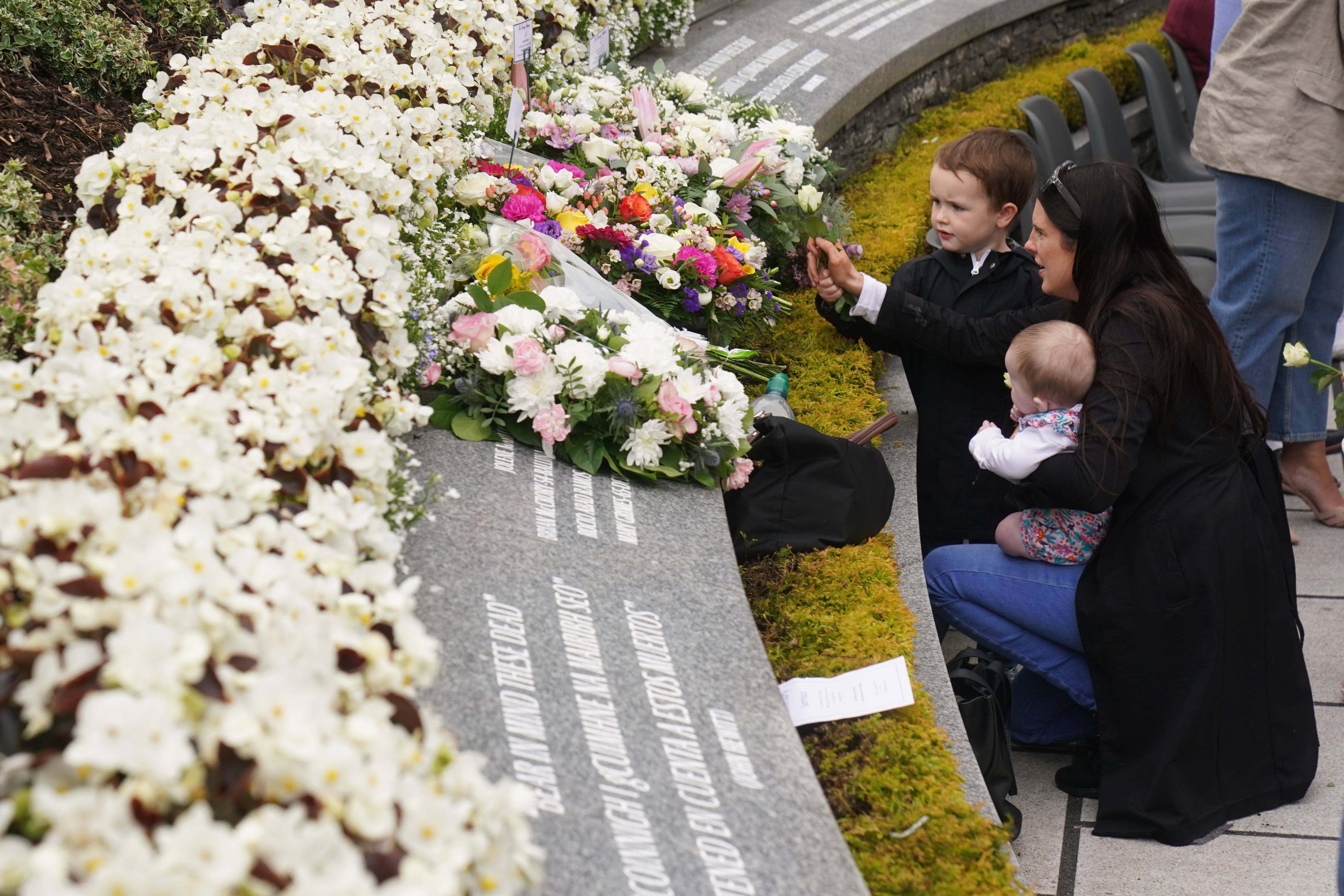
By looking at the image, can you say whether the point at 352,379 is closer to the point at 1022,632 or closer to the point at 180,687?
the point at 180,687

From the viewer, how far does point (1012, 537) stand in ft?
9.87

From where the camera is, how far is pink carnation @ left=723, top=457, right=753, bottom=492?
2713mm

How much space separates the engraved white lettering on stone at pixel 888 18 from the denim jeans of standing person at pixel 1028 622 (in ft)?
12.5

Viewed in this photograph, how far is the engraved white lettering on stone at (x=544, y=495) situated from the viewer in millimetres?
2328

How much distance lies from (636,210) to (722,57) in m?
2.55

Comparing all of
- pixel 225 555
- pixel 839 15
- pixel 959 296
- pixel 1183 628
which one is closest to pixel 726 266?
pixel 959 296

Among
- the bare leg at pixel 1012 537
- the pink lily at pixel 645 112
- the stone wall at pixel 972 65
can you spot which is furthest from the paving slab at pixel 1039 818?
the stone wall at pixel 972 65

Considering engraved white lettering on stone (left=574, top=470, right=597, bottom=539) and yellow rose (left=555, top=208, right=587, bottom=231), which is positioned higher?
yellow rose (left=555, top=208, right=587, bottom=231)

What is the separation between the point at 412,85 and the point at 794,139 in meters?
1.55

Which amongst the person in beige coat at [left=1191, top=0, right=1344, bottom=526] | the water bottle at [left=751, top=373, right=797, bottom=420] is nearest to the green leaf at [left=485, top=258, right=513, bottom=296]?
the water bottle at [left=751, top=373, right=797, bottom=420]

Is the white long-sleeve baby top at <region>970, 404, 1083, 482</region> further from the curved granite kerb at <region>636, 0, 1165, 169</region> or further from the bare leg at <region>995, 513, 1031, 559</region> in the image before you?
the curved granite kerb at <region>636, 0, 1165, 169</region>

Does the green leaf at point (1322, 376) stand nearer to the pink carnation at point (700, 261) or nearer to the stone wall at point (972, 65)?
the pink carnation at point (700, 261)

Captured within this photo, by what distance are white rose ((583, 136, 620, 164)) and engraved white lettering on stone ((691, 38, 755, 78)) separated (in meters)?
1.67

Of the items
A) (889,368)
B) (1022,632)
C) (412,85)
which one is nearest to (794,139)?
(889,368)
